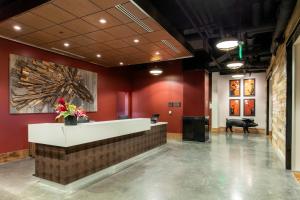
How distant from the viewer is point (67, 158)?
11.3 feet

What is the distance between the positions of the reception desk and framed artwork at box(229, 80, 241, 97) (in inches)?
367

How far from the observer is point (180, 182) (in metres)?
3.89

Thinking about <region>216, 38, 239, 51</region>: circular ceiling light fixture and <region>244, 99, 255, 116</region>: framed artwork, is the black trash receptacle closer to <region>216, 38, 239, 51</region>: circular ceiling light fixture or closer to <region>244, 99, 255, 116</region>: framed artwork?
<region>216, 38, 239, 51</region>: circular ceiling light fixture

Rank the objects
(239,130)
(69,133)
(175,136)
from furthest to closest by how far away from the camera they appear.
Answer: (239,130) < (175,136) < (69,133)

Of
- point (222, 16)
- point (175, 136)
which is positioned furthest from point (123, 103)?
point (222, 16)

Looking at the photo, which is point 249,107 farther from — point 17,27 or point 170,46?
point 17,27

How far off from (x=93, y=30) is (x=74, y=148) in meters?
2.69

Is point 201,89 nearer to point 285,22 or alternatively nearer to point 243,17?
point 243,17

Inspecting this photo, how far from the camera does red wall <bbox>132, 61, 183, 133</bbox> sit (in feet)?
30.2

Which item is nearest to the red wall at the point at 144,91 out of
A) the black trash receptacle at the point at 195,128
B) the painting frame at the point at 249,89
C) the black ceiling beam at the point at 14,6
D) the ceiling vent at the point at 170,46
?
the black trash receptacle at the point at 195,128

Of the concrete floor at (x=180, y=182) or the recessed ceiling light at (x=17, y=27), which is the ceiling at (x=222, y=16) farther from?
the concrete floor at (x=180, y=182)

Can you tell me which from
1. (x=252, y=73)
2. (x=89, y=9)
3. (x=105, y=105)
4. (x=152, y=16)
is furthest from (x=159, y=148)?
(x=252, y=73)

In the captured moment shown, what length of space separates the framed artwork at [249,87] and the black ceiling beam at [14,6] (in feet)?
37.2

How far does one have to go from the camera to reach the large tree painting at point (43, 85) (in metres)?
5.36
